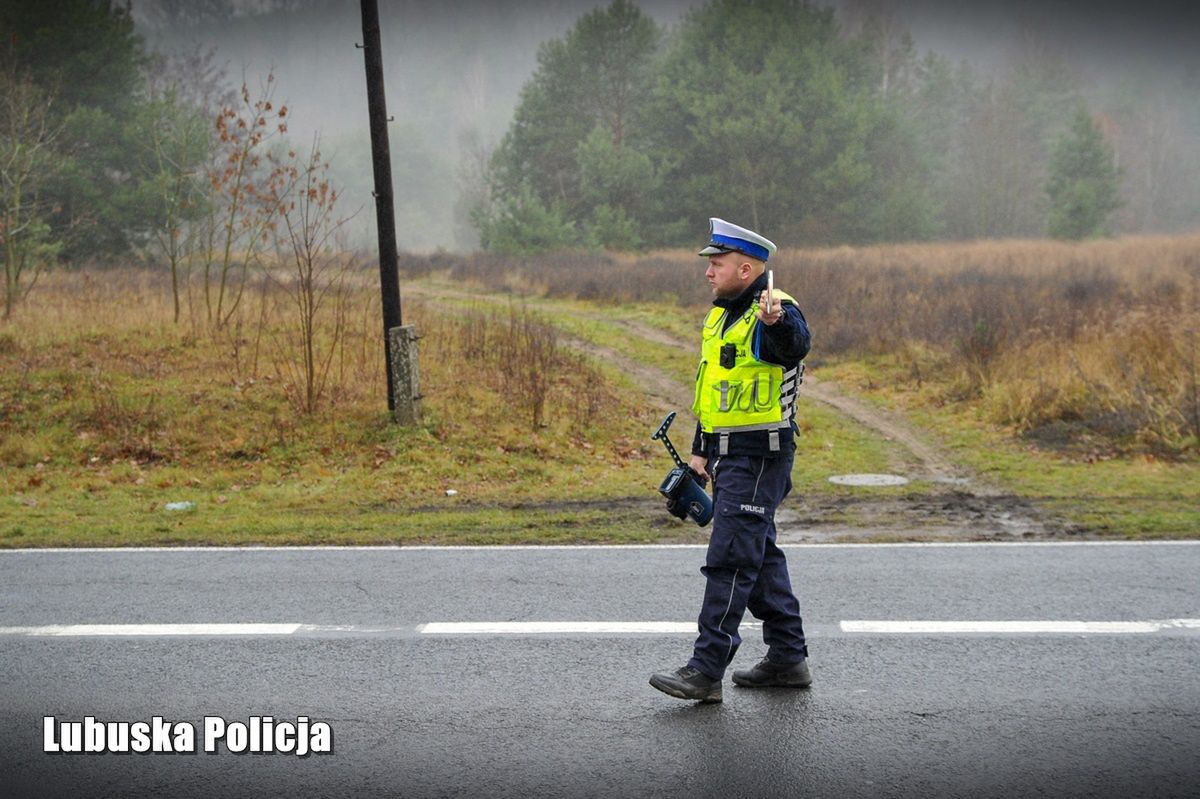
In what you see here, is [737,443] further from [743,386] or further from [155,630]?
[155,630]

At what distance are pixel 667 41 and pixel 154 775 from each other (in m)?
68.8

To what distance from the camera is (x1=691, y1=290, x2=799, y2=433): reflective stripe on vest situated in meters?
4.81

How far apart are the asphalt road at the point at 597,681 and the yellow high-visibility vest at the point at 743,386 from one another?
1.22 metres

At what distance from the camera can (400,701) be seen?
4.84 m

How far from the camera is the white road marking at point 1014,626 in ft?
19.0

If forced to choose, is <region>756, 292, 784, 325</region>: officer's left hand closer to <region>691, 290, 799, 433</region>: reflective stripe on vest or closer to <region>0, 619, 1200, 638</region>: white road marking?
<region>691, 290, 799, 433</region>: reflective stripe on vest

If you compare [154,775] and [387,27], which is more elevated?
[387,27]

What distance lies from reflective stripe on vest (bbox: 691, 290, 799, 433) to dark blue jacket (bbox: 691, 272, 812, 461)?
0.12 ft

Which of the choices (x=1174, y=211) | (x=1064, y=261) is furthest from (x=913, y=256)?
(x=1174, y=211)

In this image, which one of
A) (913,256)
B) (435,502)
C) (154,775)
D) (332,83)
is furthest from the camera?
(332,83)

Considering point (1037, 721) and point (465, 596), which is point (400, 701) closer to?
point (465, 596)

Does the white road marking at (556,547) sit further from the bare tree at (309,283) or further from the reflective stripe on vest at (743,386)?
the bare tree at (309,283)

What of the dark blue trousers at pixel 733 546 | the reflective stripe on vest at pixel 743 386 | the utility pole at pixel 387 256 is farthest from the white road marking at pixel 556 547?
the utility pole at pixel 387 256

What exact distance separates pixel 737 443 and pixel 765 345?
18.6 inches
